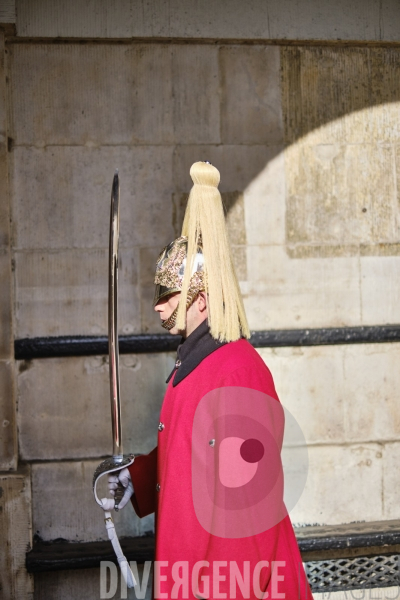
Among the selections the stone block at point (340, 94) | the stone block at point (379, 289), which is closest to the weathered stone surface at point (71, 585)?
the stone block at point (379, 289)

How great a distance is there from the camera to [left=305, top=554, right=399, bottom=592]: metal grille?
11.9 feet

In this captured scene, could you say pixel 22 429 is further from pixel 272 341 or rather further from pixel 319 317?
pixel 319 317

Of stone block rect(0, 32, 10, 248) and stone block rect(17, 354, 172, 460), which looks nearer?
stone block rect(0, 32, 10, 248)

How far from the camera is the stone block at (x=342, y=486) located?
3689 millimetres

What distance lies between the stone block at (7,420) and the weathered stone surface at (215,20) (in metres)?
1.81

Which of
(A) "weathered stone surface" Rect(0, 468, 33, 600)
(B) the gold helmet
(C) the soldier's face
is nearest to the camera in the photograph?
(B) the gold helmet

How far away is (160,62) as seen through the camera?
3604 mm

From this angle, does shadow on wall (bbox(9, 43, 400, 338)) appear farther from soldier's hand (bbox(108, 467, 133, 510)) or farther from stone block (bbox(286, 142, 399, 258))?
soldier's hand (bbox(108, 467, 133, 510))

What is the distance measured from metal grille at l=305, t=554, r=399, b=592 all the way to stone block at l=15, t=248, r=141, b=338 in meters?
1.79

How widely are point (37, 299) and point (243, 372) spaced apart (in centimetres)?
182

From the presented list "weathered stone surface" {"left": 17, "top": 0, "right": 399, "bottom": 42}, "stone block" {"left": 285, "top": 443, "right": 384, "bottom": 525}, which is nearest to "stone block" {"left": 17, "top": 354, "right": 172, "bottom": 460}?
"stone block" {"left": 285, "top": 443, "right": 384, "bottom": 525}

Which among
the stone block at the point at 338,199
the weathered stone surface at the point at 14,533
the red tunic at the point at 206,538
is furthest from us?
the stone block at the point at 338,199

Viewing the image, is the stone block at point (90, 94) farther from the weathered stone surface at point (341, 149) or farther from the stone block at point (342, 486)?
the stone block at point (342, 486)

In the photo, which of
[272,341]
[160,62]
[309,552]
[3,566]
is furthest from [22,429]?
[160,62]
